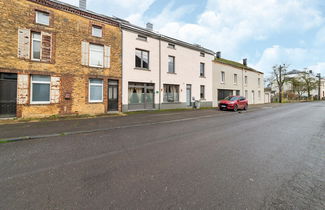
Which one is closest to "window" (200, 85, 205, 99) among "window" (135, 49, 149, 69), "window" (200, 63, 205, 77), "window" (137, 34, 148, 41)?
"window" (200, 63, 205, 77)

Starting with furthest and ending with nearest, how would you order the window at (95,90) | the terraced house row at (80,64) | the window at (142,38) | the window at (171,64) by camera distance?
the window at (171,64)
the window at (142,38)
the window at (95,90)
the terraced house row at (80,64)

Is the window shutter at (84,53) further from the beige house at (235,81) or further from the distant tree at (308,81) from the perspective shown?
the distant tree at (308,81)

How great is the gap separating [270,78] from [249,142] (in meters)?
43.9

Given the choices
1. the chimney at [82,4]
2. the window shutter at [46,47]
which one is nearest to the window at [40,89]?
the window shutter at [46,47]

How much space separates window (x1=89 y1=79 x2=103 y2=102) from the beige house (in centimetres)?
1645

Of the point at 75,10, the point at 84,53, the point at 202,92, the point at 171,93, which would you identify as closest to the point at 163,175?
the point at 84,53

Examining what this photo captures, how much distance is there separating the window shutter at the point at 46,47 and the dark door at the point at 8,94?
7.20ft

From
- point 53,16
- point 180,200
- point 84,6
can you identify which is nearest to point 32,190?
point 180,200

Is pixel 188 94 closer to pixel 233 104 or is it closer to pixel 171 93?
pixel 171 93

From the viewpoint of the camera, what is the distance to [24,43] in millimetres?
9953

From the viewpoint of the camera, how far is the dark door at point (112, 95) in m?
13.5

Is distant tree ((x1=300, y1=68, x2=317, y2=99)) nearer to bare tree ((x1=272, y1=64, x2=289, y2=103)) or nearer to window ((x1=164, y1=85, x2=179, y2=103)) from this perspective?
bare tree ((x1=272, y1=64, x2=289, y2=103))

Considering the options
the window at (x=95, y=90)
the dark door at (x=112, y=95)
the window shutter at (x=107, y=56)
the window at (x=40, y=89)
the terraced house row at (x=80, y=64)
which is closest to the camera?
the terraced house row at (x=80, y=64)

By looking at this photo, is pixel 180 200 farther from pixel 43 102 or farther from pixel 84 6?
pixel 84 6
